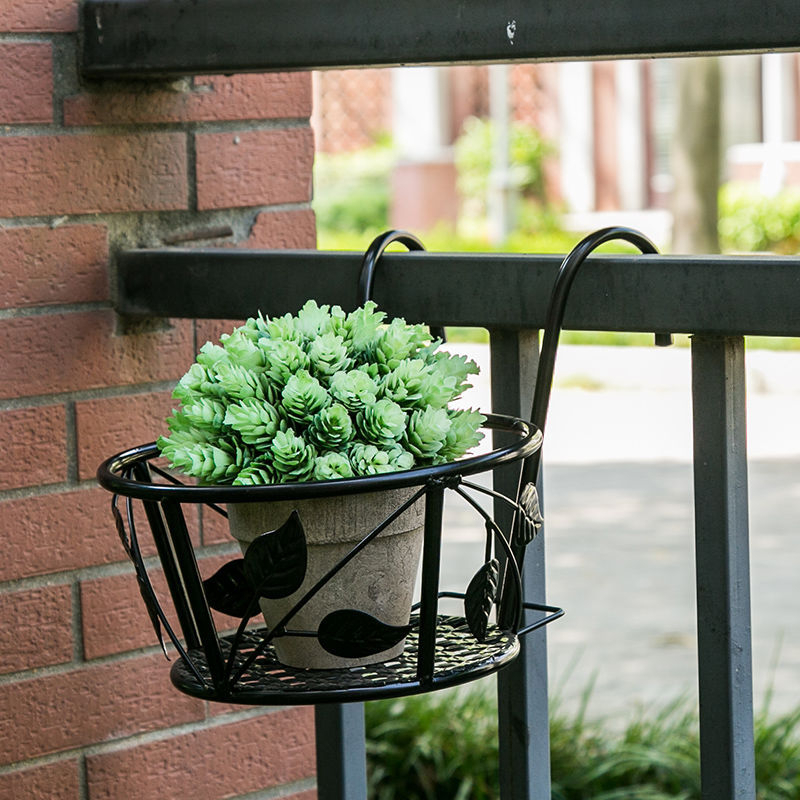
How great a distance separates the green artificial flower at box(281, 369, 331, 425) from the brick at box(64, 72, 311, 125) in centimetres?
57

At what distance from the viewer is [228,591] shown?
38.0 inches

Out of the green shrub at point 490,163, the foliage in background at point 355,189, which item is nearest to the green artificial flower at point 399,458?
the foliage in background at point 355,189

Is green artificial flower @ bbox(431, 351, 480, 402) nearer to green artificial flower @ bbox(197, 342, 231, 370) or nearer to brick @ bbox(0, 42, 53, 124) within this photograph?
green artificial flower @ bbox(197, 342, 231, 370)

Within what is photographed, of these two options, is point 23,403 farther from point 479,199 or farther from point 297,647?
point 479,199

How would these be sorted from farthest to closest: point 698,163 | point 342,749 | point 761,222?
1. point 761,222
2. point 698,163
3. point 342,749

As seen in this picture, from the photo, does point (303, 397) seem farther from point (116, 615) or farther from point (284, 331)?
point (116, 615)

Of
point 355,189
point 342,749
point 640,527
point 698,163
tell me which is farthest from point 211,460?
point 355,189

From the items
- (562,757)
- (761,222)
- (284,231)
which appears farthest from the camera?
(761,222)

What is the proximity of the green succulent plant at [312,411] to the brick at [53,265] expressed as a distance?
0.44 metres

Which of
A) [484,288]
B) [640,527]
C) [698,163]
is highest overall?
[698,163]

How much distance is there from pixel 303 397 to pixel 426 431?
8 cm

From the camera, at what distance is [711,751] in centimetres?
102

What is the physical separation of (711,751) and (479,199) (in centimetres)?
1623

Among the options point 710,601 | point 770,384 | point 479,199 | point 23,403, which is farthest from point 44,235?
point 479,199
